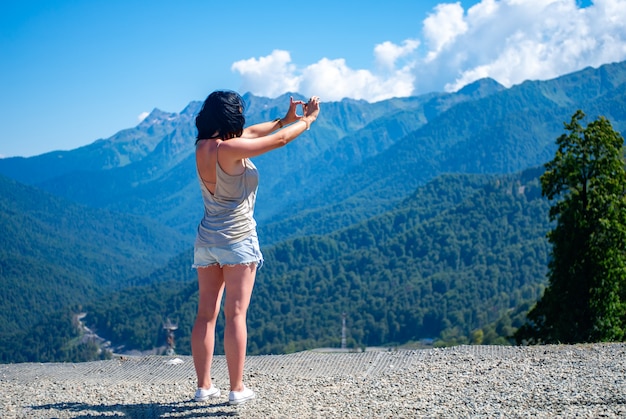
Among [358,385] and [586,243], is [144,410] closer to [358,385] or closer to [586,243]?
[358,385]

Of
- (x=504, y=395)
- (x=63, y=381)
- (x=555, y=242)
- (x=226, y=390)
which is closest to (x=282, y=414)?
Result: (x=226, y=390)

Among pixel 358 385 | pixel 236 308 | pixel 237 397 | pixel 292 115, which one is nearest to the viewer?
pixel 236 308

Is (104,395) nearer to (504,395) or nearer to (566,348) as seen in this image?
(504,395)

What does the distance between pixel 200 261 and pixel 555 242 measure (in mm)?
13835

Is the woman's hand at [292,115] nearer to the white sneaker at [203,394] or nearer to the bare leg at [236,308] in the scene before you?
the bare leg at [236,308]

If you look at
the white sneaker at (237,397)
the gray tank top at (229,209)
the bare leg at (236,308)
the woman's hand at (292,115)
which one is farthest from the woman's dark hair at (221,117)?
the white sneaker at (237,397)

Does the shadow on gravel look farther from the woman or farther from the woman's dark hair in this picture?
the woman's dark hair

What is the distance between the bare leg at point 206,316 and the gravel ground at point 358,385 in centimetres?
41

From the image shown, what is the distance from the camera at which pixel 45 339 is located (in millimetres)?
171750

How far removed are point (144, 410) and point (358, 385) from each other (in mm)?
2211

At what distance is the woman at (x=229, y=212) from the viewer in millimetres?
5711

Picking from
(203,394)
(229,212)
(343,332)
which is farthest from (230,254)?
(343,332)

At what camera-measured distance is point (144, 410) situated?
6.17 metres

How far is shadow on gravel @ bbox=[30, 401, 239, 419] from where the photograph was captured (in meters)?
5.92
